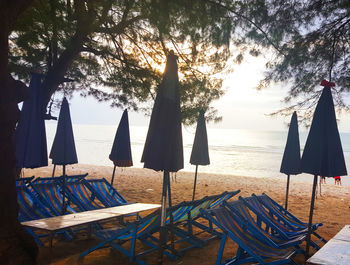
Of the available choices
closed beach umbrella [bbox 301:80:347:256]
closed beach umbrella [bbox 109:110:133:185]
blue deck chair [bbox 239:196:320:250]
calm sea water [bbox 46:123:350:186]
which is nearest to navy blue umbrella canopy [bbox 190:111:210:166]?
calm sea water [bbox 46:123:350:186]

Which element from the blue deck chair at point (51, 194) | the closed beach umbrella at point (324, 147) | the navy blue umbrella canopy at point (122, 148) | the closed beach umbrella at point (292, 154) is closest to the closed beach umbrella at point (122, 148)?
the navy blue umbrella canopy at point (122, 148)

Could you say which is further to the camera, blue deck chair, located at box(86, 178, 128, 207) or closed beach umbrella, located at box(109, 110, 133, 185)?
closed beach umbrella, located at box(109, 110, 133, 185)

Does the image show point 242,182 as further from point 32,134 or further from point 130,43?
point 32,134

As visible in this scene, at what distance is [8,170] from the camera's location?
2979mm

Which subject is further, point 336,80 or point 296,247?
point 336,80

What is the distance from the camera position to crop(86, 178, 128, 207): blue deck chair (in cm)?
524

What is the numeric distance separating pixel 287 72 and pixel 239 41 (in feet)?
5.29

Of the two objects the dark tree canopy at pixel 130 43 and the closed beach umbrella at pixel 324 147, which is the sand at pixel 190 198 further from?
the dark tree canopy at pixel 130 43

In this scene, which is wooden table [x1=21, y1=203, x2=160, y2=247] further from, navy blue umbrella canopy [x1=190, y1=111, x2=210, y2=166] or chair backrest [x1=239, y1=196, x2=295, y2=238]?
navy blue umbrella canopy [x1=190, y1=111, x2=210, y2=166]

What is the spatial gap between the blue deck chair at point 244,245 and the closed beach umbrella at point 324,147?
0.38m

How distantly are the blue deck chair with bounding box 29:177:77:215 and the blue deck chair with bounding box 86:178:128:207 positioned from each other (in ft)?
1.57

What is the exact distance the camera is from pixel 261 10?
5652 millimetres

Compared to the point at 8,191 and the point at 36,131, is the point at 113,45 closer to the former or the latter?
the point at 36,131

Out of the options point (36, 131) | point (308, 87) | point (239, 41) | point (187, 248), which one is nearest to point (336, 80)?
point (308, 87)
